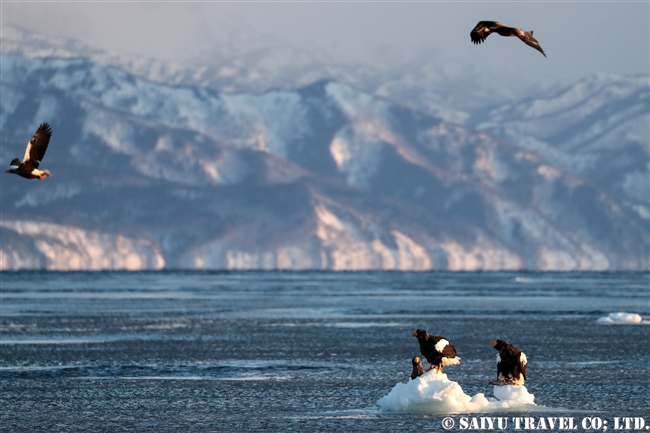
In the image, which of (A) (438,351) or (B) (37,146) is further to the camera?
(B) (37,146)

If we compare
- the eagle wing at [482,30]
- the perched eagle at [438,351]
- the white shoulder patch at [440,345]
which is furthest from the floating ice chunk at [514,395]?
the eagle wing at [482,30]

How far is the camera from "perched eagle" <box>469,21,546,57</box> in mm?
27859

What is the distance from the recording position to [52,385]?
44844mm

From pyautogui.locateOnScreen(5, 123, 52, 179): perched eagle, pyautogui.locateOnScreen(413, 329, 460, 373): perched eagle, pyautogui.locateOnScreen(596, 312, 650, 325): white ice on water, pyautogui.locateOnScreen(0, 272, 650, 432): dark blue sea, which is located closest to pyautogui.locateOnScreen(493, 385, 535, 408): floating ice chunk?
pyautogui.locateOnScreen(0, 272, 650, 432): dark blue sea

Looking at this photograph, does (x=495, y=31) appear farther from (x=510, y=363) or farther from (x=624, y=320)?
(x=624, y=320)

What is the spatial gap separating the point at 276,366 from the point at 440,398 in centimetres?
1738

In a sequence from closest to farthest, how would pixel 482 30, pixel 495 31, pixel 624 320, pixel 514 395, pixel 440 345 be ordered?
pixel 495 31 → pixel 482 30 → pixel 440 345 → pixel 514 395 → pixel 624 320

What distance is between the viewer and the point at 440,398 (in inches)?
1399

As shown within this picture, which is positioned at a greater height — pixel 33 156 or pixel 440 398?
pixel 33 156

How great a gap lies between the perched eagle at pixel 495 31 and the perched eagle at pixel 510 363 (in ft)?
31.9

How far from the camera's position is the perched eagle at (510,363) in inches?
1419

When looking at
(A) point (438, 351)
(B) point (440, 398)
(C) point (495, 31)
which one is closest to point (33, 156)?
(A) point (438, 351)

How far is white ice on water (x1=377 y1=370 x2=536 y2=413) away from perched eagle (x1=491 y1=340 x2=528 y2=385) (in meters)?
0.40

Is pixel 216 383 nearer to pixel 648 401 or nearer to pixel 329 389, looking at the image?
pixel 329 389
